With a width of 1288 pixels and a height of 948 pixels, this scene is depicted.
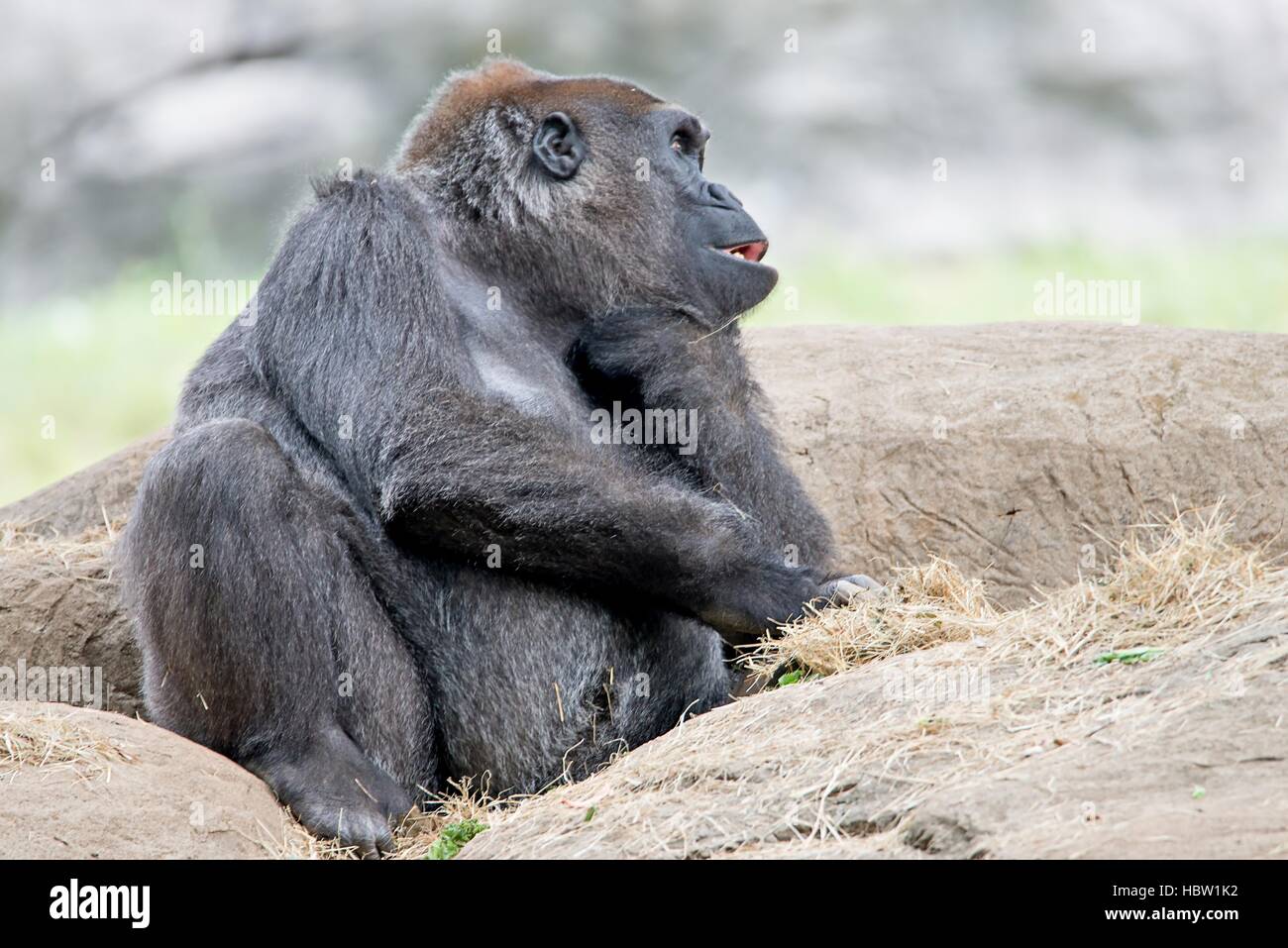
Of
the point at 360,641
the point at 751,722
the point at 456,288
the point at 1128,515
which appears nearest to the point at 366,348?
the point at 456,288

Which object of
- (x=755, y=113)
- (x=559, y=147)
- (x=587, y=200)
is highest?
(x=755, y=113)

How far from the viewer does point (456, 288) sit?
448cm

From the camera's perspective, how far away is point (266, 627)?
161 inches

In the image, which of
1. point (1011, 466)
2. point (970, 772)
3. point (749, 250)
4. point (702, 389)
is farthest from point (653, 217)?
point (970, 772)

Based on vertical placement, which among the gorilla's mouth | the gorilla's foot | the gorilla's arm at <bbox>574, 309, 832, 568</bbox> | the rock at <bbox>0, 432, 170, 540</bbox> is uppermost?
the gorilla's mouth

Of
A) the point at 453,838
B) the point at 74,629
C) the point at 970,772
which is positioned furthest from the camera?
the point at 74,629

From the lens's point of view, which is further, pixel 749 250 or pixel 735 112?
pixel 735 112

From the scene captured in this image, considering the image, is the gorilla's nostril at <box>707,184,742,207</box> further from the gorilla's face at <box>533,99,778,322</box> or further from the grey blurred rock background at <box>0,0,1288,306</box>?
the grey blurred rock background at <box>0,0,1288,306</box>

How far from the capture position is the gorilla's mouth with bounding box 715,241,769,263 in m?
4.83

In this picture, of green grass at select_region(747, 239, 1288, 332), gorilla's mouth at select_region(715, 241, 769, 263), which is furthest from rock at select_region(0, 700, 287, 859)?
green grass at select_region(747, 239, 1288, 332)

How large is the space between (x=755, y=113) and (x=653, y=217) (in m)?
9.46

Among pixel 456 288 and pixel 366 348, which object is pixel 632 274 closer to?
pixel 456 288

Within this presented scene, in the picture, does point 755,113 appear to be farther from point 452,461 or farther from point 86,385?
point 452,461

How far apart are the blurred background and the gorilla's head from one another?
8.56 meters
